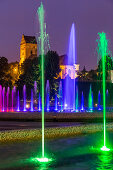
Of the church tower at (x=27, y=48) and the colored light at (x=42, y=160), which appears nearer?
the colored light at (x=42, y=160)

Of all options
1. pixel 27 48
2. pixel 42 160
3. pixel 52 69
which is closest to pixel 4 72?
pixel 52 69

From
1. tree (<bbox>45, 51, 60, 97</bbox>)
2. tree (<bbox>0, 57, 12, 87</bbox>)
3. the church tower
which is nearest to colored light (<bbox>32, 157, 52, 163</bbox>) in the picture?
tree (<bbox>45, 51, 60, 97</bbox>)

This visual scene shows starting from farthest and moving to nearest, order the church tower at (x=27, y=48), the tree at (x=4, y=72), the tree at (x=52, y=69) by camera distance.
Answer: the church tower at (x=27, y=48) < the tree at (x=4, y=72) < the tree at (x=52, y=69)

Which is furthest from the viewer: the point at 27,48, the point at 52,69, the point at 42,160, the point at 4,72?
the point at 27,48

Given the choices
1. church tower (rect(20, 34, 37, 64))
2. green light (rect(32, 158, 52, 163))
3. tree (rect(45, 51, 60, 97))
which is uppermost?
church tower (rect(20, 34, 37, 64))

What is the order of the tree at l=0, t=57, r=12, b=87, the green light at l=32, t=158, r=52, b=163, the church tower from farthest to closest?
the church tower
the tree at l=0, t=57, r=12, b=87
the green light at l=32, t=158, r=52, b=163

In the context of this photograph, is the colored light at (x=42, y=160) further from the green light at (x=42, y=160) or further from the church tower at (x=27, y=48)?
the church tower at (x=27, y=48)

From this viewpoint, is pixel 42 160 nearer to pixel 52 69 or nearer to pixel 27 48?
pixel 52 69

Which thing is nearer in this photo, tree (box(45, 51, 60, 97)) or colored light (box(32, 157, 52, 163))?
colored light (box(32, 157, 52, 163))

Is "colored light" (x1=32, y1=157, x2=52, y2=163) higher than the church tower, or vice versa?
the church tower

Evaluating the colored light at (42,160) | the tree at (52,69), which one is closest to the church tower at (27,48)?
the tree at (52,69)

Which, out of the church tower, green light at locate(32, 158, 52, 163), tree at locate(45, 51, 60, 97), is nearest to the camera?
green light at locate(32, 158, 52, 163)

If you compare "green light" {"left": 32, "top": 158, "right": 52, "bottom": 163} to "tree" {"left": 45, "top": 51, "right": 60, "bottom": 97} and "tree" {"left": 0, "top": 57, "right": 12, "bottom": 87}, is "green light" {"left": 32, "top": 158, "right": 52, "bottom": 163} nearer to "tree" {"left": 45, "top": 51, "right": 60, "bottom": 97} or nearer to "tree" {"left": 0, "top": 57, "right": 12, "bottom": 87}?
"tree" {"left": 45, "top": 51, "right": 60, "bottom": 97}

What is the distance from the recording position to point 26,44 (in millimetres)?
119250
